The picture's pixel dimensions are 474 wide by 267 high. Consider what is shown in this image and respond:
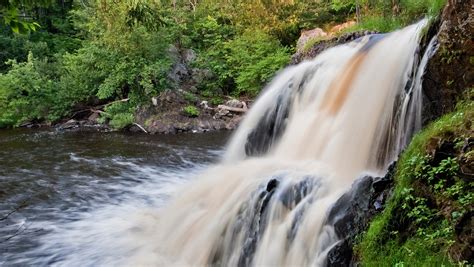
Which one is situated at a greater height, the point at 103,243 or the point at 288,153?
Answer: the point at 288,153

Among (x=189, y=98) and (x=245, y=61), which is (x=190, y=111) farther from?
(x=245, y=61)

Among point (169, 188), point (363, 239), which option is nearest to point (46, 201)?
point (169, 188)

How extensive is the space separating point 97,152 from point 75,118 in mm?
7459

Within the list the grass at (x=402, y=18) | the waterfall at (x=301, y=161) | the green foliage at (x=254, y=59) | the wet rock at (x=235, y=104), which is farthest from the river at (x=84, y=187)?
the grass at (x=402, y=18)

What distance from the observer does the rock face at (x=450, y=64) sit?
154 inches

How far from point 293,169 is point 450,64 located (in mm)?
2233

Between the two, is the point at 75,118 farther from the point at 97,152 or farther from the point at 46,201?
the point at 46,201

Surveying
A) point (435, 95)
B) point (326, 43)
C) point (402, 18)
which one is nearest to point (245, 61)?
point (326, 43)

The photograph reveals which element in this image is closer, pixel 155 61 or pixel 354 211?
pixel 354 211

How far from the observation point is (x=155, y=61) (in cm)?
1728

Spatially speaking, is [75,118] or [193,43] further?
[193,43]

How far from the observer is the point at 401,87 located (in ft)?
16.2

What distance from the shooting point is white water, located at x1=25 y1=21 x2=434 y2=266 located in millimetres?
4172

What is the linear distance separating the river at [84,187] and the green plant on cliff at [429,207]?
291 cm
